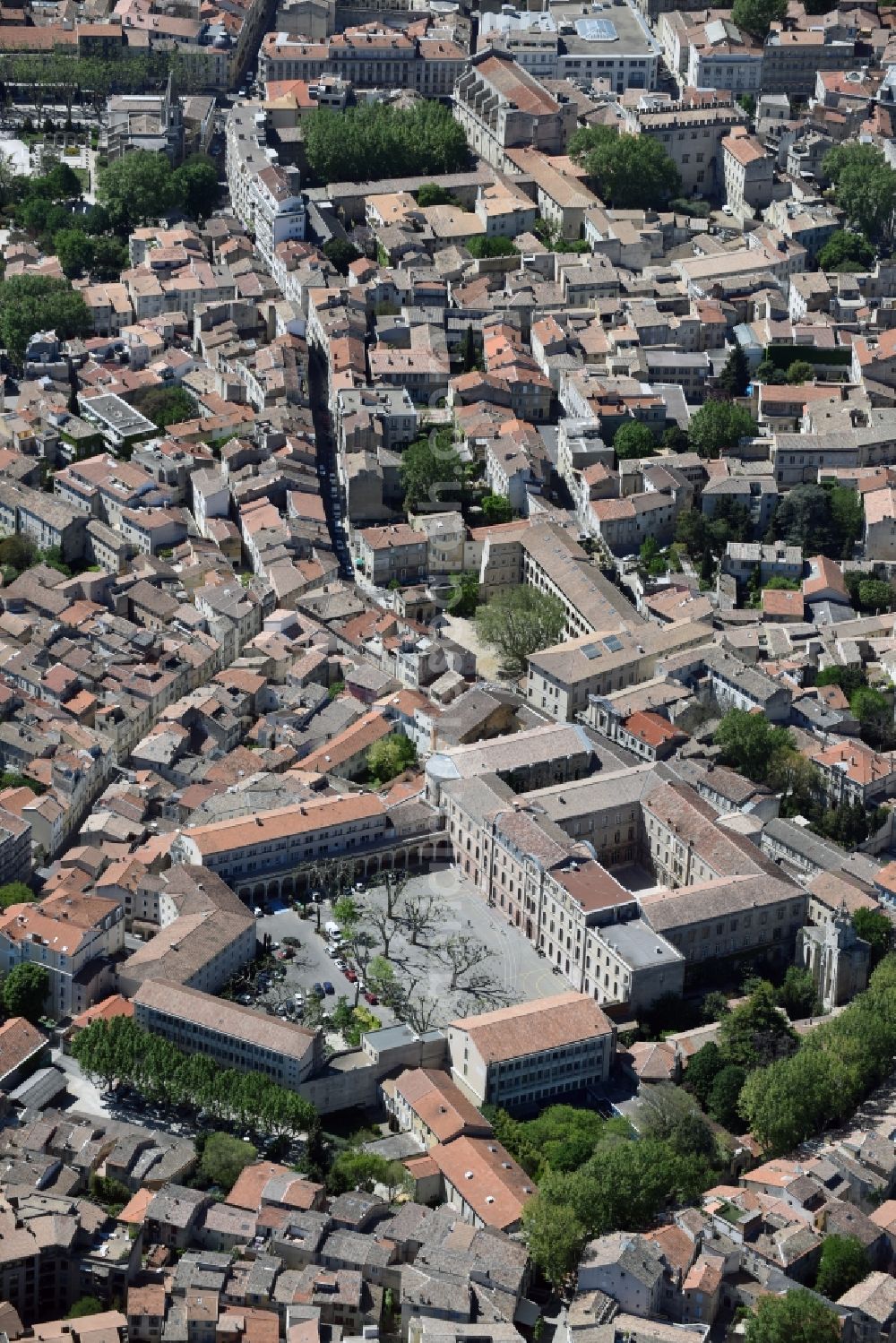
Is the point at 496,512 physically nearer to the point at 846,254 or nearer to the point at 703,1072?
the point at 846,254

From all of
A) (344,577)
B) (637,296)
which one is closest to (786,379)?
(637,296)

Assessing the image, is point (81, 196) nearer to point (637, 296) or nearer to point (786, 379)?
point (637, 296)

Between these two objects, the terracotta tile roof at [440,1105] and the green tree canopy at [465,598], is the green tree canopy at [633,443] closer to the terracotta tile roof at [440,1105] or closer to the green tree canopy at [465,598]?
the green tree canopy at [465,598]

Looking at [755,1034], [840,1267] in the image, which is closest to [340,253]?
[755,1034]

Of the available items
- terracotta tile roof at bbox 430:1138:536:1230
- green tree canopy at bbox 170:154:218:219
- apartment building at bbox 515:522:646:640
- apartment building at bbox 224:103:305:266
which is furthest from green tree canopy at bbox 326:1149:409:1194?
green tree canopy at bbox 170:154:218:219

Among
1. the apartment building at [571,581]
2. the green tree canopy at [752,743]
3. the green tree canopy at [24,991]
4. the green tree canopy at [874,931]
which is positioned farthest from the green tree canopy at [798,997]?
the green tree canopy at [24,991]

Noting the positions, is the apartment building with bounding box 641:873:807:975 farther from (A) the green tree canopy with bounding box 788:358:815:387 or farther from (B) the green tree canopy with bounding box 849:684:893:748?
(A) the green tree canopy with bounding box 788:358:815:387

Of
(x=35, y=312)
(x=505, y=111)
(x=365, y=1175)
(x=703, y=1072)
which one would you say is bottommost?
(x=365, y=1175)
